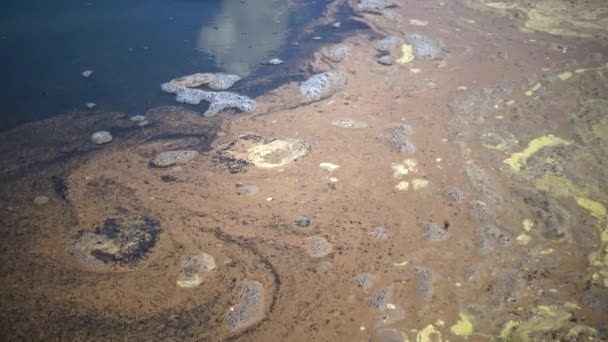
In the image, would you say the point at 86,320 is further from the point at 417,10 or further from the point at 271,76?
the point at 417,10

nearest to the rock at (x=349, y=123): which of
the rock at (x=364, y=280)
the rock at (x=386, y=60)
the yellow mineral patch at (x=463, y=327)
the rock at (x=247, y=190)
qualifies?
the rock at (x=247, y=190)

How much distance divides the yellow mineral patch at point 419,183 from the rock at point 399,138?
0.61 m

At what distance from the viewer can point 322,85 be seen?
7461mm

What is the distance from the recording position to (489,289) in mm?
3670

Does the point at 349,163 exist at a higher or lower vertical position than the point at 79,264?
higher

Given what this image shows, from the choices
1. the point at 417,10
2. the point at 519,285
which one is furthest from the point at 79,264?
the point at 417,10

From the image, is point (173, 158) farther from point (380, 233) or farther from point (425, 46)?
point (425, 46)

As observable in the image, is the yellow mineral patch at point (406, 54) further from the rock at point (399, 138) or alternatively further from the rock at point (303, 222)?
the rock at point (303, 222)

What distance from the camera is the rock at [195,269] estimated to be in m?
3.92

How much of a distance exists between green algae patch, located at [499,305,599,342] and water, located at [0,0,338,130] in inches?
222

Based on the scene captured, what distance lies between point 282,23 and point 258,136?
5.48m

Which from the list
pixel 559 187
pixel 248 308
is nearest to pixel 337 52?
pixel 559 187

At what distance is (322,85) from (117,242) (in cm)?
453

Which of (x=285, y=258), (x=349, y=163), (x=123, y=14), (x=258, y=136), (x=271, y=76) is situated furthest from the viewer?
(x=123, y=14)
